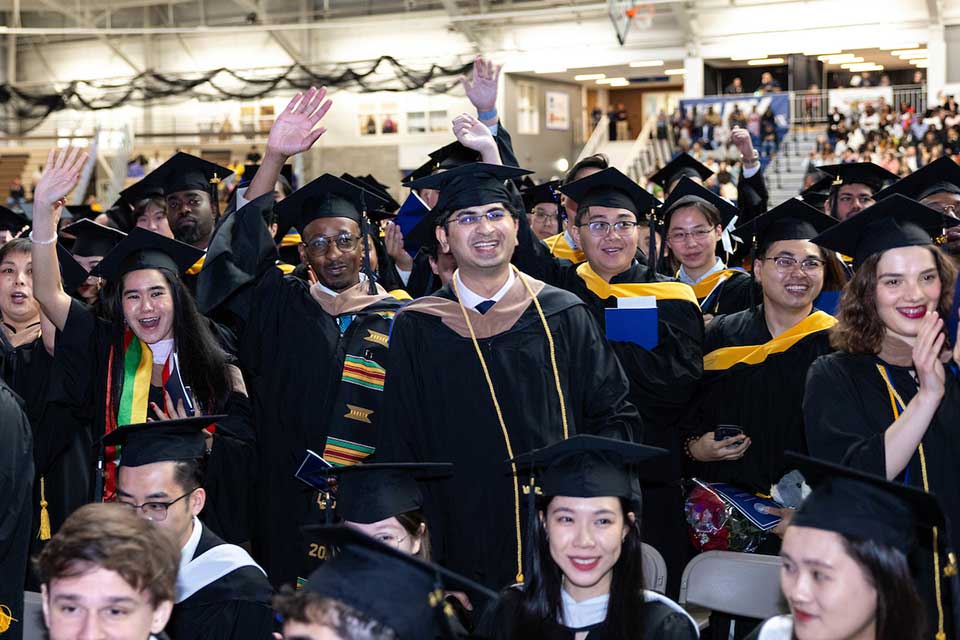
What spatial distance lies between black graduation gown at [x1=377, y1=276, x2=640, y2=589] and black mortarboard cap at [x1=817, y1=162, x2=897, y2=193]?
314 centimetres

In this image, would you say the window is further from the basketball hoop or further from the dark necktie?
the dark necktie

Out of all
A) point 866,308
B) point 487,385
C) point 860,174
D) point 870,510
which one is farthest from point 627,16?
point 870,510

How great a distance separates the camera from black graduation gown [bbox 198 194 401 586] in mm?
4820

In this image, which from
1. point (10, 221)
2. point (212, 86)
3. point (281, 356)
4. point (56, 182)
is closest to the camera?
point (56, 182)

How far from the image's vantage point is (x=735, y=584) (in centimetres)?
387

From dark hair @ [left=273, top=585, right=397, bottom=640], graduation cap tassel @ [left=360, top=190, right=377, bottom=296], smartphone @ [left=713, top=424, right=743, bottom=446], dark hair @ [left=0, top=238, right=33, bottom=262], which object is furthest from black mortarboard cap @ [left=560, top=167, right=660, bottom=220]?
dark hair @ [left=273, top=585, right=397, bottom=640]

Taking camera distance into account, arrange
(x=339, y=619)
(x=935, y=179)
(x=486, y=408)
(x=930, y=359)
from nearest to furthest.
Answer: (x=339, y=619)
(x=930, y=359)
(x=486, y=408)
(x=935, y=179)

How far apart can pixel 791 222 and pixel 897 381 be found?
156 cm

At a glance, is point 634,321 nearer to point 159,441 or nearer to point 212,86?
point 159,441

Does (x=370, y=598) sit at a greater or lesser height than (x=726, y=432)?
lesser

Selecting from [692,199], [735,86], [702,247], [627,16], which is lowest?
[702,247]

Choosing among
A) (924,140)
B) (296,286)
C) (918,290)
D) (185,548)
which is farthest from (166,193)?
(924,140)

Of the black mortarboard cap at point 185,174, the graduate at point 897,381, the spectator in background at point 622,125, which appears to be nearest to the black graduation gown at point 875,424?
the graduate at point 897,381

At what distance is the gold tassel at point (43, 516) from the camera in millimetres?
4973
